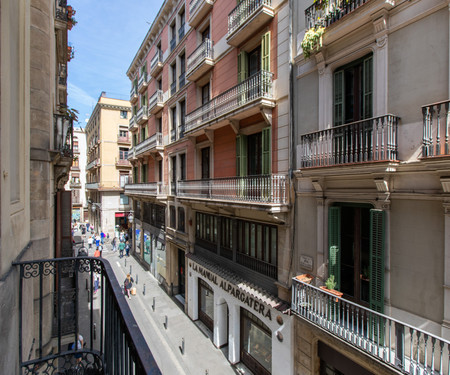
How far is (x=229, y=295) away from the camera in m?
11.2

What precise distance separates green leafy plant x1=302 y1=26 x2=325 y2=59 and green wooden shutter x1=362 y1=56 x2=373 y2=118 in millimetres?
1409

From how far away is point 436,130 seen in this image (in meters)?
4.84

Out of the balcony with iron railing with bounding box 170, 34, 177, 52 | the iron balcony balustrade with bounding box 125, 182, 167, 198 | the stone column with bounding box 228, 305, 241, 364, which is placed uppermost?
the balcony with iron railing with bounding box 170, 34, 177, 52

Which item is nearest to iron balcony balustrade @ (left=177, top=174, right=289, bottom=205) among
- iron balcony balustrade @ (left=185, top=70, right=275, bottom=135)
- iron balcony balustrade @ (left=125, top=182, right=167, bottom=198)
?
iron balcony balustrade @ (left=185, top=70, right=275, bottom=135)

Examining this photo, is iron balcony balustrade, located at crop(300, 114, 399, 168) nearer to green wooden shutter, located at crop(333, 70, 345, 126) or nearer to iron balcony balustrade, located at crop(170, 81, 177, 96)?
green wooden shutter, located at crop(333, 70, 345, 126)

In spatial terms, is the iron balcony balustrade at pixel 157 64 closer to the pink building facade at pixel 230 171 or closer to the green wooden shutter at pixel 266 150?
the pink building facade at pixel 230 171

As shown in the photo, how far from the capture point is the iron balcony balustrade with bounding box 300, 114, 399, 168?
5.55m

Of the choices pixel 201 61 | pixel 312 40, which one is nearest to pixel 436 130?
pixel 312 40

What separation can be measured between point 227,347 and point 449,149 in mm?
11907

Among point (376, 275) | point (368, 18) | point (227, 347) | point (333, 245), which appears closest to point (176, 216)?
point (227, 347)

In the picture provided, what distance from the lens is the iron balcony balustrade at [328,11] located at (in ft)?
20.5

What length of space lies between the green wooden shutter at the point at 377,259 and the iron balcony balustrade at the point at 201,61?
10634mm

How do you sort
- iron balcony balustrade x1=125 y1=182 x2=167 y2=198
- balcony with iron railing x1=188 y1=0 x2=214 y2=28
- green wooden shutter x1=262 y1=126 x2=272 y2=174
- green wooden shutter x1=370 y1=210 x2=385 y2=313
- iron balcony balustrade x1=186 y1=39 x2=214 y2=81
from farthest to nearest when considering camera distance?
iron balcony balustrade x1=125 y1=182 x2=167 y2=198 < balcony with iron railing x1=188 y1=0 x2=214 y2=28 < iron balcony balustrade x1=186 y1=39 x2=214 y2=81 < green wooden shutter x1=262 y1=126 x2=272 y2=174 < green wooden shutter x1=370 y1=210 x2=385 y2=313

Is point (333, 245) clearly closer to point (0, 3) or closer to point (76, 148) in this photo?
point (0, 3)
